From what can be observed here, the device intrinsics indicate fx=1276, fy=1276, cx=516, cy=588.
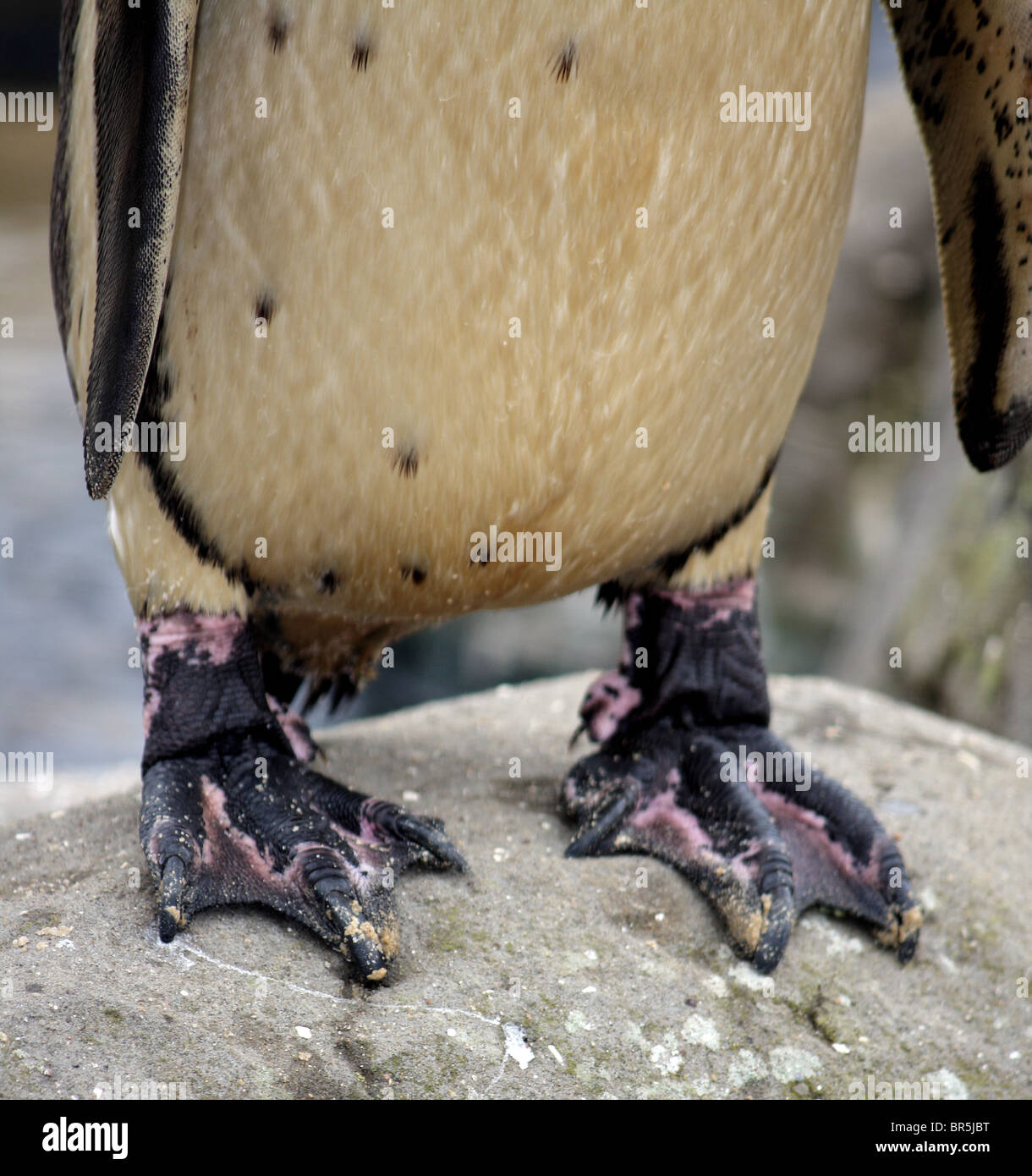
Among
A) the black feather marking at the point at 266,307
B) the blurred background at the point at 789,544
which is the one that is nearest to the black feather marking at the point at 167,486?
the black feather marking at the point at 266,307

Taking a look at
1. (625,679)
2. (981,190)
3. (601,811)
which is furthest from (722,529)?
(981,190)

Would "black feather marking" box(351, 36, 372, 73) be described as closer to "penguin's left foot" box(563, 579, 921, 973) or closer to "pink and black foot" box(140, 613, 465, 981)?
"pink and black foot" box(140, 613, 465, 981)

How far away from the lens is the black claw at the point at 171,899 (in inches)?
46.2

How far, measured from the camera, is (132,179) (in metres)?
1.13

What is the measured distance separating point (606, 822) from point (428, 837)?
0.78ft

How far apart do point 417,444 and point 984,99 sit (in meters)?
0.68

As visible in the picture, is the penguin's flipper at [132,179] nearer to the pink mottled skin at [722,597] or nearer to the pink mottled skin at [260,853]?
the pink mottled skin at [260,853]

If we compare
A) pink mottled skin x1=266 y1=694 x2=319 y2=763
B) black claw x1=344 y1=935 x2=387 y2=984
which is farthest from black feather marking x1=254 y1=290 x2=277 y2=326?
black claw x1=344 y1=935 x2=387 y2=984

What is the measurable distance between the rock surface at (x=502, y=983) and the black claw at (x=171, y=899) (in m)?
0.02

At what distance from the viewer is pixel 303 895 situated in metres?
1.24

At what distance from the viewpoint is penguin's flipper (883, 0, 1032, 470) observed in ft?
4.19

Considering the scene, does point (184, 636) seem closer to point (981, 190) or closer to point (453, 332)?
point (453, 332)

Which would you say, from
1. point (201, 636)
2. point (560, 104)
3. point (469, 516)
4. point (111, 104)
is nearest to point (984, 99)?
point (560, 104)

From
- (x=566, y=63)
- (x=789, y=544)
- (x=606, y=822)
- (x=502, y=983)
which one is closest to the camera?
(x=566, y=63)
